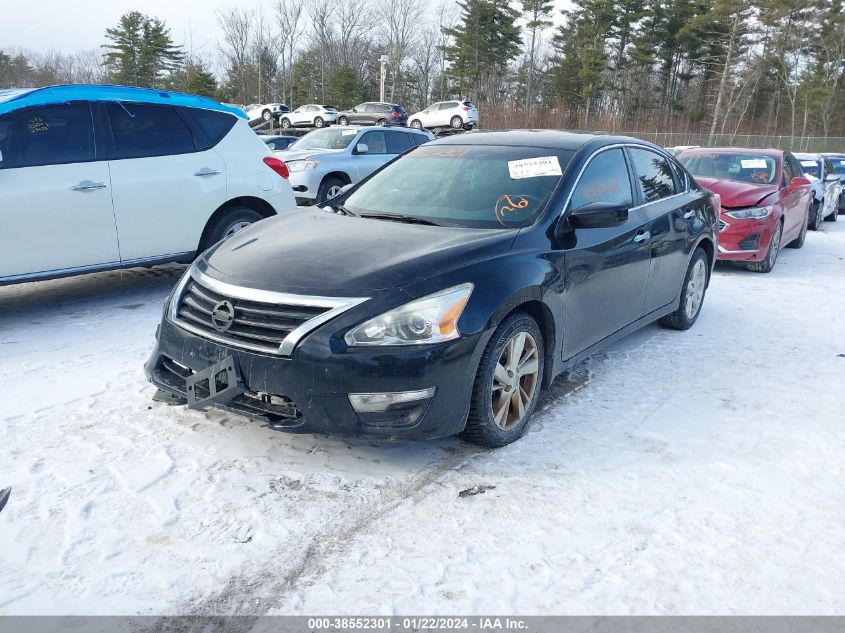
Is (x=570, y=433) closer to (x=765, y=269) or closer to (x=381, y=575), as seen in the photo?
(x=381, y=575)

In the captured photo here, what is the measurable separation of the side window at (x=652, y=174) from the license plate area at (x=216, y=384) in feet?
10.9

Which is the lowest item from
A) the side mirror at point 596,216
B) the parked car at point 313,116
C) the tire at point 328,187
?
the tire at point 328,187

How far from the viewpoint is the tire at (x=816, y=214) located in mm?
13861

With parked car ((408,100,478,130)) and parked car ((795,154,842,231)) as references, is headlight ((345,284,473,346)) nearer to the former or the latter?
parked car ((795,154,842,231))

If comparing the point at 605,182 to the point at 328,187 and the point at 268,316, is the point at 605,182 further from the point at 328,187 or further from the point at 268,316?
the point at 328,187

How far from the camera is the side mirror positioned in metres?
4.02

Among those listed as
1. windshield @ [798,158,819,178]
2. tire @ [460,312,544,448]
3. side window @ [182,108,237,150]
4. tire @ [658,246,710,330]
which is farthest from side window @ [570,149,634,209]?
windshield @ [798,158,819,178]

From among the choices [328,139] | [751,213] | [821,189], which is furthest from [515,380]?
[821,189]

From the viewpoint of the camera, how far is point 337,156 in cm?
1326

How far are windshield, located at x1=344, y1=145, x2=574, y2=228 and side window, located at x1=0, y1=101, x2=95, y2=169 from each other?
2.43 m

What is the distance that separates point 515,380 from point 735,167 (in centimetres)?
776

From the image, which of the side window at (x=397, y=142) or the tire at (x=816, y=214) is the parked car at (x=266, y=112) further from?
the tire at (x=816, y=214)

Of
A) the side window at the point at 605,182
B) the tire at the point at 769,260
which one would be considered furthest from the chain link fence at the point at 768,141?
the side window at the point at 605,182

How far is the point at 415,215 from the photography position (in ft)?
14.1
